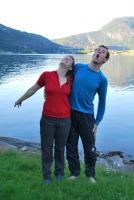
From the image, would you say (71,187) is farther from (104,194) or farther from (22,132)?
(22,132)

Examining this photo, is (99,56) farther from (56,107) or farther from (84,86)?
(56,107)

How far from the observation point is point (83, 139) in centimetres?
814

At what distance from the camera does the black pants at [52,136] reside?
304 inches

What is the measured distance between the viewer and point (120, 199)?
6629 millimetres

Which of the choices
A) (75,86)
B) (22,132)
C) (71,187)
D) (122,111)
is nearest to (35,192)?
(71,187)

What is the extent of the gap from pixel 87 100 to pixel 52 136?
0.98 m

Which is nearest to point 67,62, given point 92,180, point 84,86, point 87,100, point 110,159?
point 84,86

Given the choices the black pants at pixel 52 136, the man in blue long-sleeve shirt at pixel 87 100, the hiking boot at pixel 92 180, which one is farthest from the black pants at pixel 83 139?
the black pants at pixel 52 136

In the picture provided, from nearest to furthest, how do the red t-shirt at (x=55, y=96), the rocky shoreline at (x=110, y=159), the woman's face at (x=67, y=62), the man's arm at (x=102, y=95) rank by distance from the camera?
1. the red t-shirt at (x=55, y=96)
2. the woman's face at (x=67, y=62)
3. the man's arm at (x=102, y=95)
4. the rocky shoreline at (x=110, y=159)

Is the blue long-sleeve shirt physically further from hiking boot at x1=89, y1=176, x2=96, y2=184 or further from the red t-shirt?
hiking boot at x1=89, y1=176, x2=96, y2=184

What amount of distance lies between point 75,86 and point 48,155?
1.49 m

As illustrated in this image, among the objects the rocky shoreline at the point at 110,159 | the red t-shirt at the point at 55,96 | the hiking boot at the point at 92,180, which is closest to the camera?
the red t-shirt at the point at 55,96

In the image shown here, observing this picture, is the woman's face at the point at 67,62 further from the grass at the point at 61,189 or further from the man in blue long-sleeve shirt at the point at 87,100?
the grass at the point at 61,189

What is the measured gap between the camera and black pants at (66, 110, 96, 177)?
26.2ft
